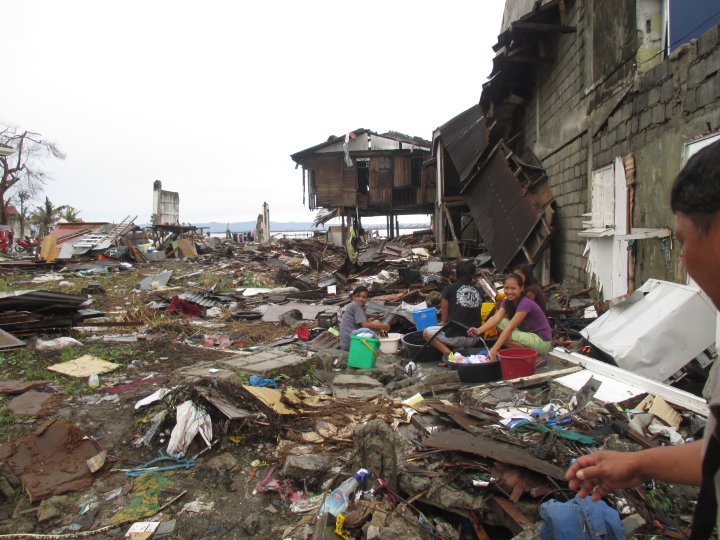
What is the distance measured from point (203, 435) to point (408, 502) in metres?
2.08

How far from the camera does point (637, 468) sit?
1.38 metres

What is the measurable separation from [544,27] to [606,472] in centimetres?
854

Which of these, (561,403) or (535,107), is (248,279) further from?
(561,403)

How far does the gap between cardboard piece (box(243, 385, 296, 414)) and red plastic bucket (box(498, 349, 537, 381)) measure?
223cm

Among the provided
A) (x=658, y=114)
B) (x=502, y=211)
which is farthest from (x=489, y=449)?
(x=502, y=211)

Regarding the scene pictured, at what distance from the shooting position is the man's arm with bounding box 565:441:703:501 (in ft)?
4.30

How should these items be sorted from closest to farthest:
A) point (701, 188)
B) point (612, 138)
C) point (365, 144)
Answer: point (701, 188) < point (612, 138) < point (365, 144)

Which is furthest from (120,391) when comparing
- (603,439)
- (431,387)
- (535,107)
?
(535,107)

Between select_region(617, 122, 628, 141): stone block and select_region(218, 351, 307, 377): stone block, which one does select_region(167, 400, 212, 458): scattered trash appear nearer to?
select_region(218, 351, 307, 377): stone block

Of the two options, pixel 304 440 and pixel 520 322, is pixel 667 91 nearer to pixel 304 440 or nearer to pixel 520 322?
pixel 520 322

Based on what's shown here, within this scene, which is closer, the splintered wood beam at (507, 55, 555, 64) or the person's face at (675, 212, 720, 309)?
the person's face at (675, 212, 720, 309)

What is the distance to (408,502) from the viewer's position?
113 inches

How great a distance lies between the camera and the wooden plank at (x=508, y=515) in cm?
251

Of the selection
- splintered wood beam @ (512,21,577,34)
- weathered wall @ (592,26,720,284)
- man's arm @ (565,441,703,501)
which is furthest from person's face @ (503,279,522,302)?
splintered wood beam @ (512,21,577,34)
